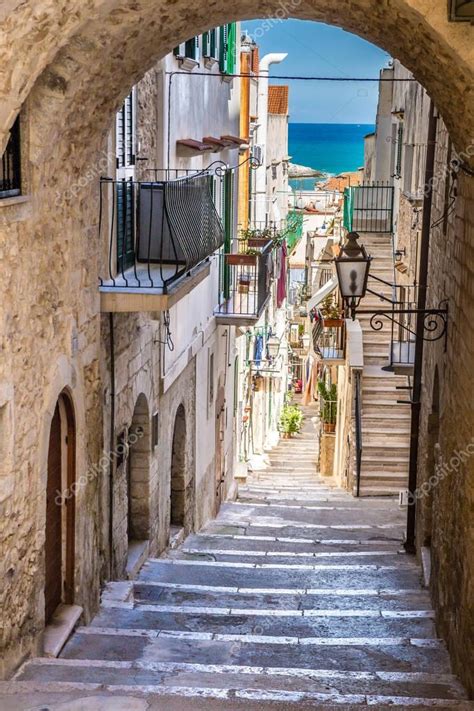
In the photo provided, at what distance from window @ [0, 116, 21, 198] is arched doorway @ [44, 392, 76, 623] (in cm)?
197

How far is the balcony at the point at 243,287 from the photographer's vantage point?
1588 centimetres

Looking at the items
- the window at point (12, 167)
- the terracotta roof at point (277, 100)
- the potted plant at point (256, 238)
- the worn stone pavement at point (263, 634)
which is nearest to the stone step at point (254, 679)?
the worn stone pavement at point (263, 634)

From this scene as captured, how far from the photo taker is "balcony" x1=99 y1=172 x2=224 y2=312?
9.20 m

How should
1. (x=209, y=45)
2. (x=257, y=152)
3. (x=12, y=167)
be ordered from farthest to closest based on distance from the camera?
(x=257, y=152), (x=209, y=45), (x=12, y=167)

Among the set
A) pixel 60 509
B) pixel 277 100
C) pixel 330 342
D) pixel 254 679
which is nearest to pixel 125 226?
pixel 60 509

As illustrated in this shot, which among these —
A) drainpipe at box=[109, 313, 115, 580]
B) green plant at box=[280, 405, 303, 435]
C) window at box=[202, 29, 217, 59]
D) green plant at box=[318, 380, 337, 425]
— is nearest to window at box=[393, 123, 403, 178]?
green plant at box=[318, 380, 337, 425]

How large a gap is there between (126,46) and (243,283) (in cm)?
1053

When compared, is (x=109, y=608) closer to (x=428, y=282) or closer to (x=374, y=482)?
(x=428, y=282)

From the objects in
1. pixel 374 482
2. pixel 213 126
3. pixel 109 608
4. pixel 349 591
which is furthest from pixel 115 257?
pixel 374 482

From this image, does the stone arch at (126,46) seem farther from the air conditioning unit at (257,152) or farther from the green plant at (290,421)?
the green plant at (290,421)

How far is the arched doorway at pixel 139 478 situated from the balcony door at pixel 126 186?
1.85 meters

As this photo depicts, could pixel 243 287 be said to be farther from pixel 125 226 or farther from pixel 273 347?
pixel 273 347

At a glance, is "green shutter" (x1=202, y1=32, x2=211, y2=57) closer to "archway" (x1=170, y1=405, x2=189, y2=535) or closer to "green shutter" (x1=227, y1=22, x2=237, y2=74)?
"green shutter" (x1=227, y1=22, x2=237, y2=74)

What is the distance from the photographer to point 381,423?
63.1ft
